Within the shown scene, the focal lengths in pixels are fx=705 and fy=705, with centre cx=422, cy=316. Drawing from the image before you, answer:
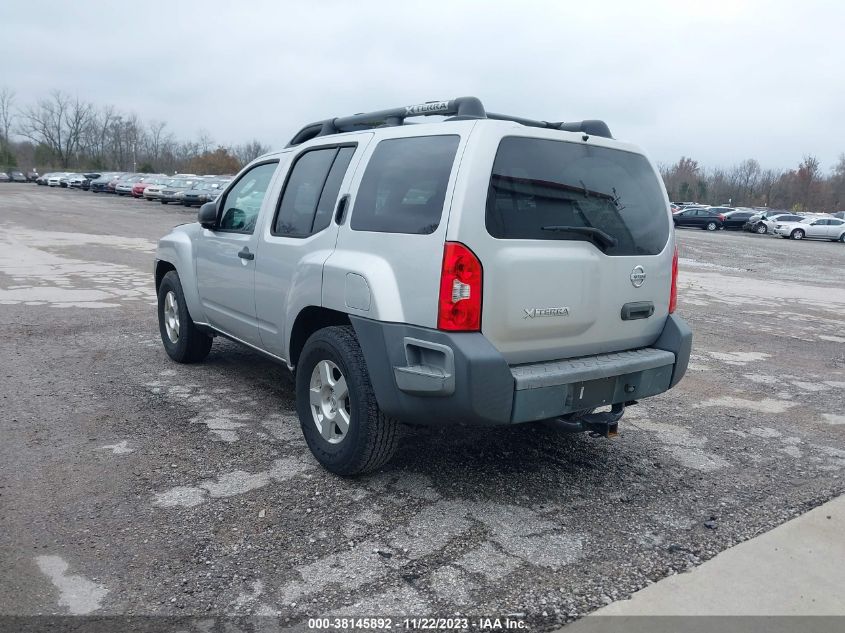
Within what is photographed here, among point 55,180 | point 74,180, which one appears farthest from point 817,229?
point 55,180

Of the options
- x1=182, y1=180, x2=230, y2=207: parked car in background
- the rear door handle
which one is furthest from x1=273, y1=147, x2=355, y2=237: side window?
x1=182, y1=180, x2=230, y2=207: parked car in background

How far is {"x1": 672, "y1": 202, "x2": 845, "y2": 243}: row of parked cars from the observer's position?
39.4 m

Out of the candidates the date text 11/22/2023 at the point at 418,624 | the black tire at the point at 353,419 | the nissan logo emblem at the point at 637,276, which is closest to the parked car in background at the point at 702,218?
the nissan logo emblem at the point at 637,276

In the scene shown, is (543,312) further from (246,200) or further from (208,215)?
A: (208,215)

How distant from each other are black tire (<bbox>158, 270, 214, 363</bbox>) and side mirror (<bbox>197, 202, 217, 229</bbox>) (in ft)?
2.75

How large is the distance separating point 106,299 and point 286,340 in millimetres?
6275

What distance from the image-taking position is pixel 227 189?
5.85 meters

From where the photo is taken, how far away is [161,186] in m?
39.0

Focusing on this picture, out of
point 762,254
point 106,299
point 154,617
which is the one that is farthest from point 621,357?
point 762,254

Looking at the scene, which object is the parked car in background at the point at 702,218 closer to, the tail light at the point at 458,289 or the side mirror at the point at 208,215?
the side mirror at the point at 208,215

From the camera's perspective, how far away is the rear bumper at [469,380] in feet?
11.0

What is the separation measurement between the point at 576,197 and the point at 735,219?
4530 cm

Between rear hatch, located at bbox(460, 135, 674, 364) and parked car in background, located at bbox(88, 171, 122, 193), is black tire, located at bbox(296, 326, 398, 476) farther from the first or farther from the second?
parked car in background, located at bbox(88, 171, 122, 193)

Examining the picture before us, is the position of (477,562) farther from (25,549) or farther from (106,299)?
(106,299)
